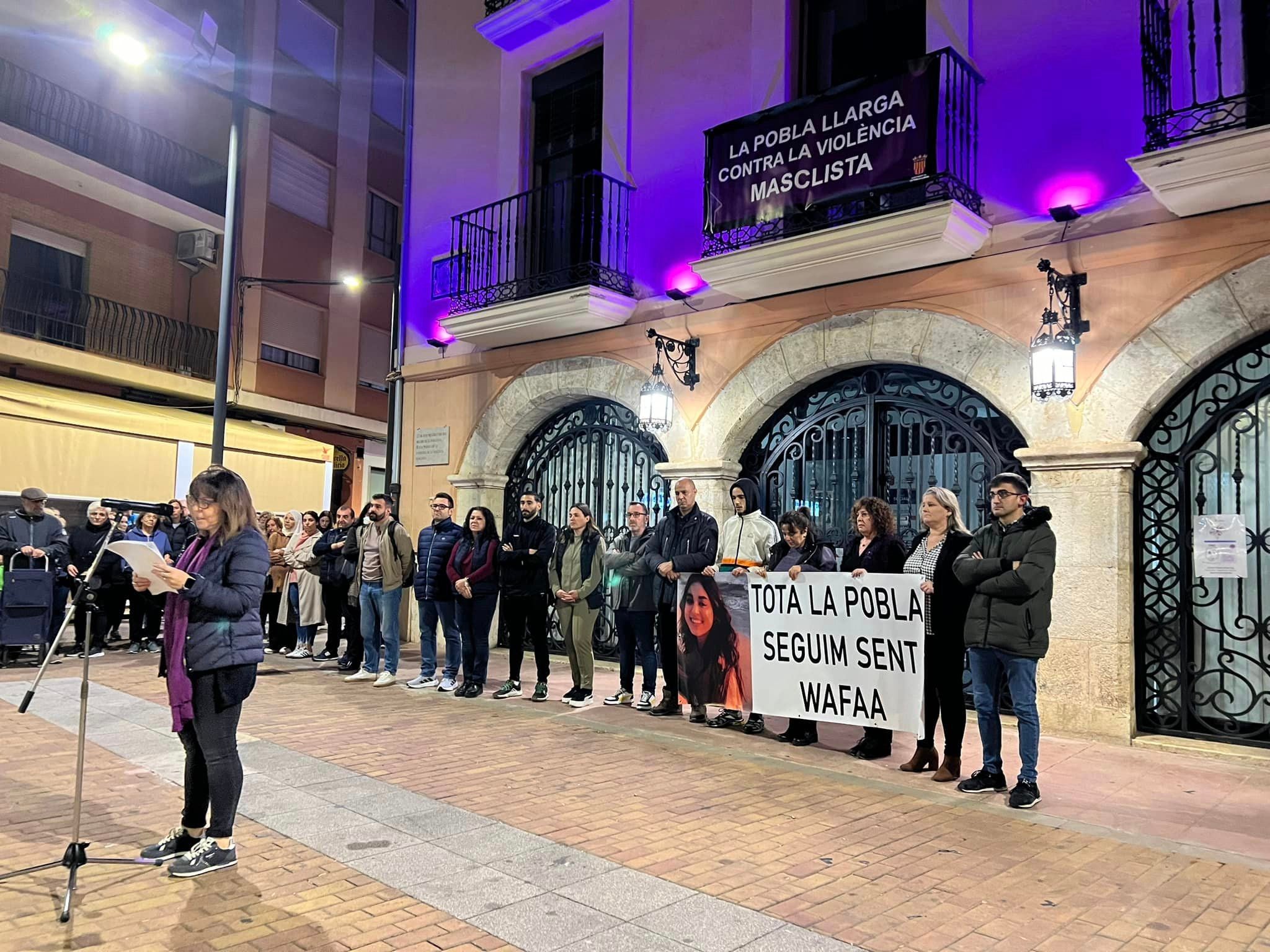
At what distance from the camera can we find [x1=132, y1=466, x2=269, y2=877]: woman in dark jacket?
414 centimetres

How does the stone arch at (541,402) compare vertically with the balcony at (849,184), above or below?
below

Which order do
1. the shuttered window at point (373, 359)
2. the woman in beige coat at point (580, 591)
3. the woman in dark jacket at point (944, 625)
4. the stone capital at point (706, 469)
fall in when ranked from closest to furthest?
the woman in dark jacket at point (944, 625) < the woman in beige coat at point (580, 591) < the stone capital at point (706, 469) < the shuttered window at point (373, 359)

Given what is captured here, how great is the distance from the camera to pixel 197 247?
19281 millimetres

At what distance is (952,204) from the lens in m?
7.88

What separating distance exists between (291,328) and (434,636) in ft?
46.9

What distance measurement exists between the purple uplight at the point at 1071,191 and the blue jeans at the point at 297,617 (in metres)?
9.42

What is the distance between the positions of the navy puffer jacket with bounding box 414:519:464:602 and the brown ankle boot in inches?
187

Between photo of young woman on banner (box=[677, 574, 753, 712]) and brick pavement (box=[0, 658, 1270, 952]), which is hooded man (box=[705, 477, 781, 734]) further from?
brick pavement (box=[0, 658, 1270, 952])

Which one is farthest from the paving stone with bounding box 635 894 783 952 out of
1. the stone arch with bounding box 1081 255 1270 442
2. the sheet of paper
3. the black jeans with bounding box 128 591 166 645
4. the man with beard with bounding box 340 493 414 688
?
the black jeans with bounding box 128 591 166 645

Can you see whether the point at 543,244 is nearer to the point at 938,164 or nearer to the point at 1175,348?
the point at 938,164

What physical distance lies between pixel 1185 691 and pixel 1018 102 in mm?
5251

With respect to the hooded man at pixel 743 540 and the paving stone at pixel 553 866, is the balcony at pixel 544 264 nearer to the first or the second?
the hooded man at pixel 743 540

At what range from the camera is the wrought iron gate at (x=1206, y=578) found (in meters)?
7.23

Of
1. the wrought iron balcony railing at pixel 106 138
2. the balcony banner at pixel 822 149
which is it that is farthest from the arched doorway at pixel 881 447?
the wrought iron balcony railing at pixel 106 138
